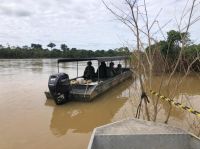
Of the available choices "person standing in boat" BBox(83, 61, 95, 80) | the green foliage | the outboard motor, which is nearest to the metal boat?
the outboard motor

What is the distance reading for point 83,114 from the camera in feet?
30.6

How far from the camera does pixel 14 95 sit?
12680mm

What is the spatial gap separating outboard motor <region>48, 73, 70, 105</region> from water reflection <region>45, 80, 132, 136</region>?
0.99 ft

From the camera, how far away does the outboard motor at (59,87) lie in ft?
31.7

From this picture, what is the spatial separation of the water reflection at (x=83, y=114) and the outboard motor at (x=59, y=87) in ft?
0.99

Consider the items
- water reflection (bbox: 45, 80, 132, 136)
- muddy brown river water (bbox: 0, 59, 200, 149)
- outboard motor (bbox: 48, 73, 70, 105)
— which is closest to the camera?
muddy brown river water (bbox: 0, 59, 200, 149)

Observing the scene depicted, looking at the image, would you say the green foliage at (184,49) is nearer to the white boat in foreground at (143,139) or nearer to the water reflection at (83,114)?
the white boat in foreground at (143,139)

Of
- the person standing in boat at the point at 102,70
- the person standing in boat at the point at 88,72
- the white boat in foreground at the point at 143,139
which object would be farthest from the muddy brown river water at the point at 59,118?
the white boat in foreground at the point at 143,139

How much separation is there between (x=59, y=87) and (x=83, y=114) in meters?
1.34

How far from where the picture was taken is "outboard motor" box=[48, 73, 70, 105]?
9664 millimetres

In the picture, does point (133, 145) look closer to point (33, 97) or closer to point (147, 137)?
point (147, 137)

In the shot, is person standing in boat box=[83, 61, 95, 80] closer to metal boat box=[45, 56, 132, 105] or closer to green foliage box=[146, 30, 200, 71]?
metal boat box=[45, 56, 132, 105]

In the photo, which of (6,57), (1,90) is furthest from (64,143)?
(6,57)

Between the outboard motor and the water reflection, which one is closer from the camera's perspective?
the water reflection
